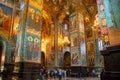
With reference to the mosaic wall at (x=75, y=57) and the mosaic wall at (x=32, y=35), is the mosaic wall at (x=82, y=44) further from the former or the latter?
the mosaic wall at (x=32, y=35)

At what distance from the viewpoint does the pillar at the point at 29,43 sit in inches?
408

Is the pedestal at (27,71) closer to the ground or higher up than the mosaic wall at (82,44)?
closer to the ground

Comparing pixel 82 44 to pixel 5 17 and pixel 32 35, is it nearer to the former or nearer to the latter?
pixel 32 35

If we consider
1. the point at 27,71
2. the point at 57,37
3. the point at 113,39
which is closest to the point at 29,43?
the point at 27,71

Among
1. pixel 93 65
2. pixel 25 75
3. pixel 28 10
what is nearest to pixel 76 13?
pixel 28 10

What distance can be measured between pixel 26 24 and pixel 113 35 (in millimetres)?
8692

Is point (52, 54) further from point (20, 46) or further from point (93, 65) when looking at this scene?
point (20, 46)

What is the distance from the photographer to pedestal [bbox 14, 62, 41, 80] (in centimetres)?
994

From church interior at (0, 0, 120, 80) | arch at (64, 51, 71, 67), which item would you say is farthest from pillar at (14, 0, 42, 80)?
arch at (64, 51, 71, 67)

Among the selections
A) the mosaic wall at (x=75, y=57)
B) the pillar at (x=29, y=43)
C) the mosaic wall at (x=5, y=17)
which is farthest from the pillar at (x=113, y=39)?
the mosaic wall at (x=5, y=17)

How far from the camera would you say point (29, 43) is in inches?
439

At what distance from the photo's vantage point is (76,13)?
17.7 metres

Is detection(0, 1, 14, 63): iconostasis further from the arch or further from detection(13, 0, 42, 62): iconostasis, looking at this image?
the arch

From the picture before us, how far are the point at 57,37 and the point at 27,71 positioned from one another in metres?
13.0
